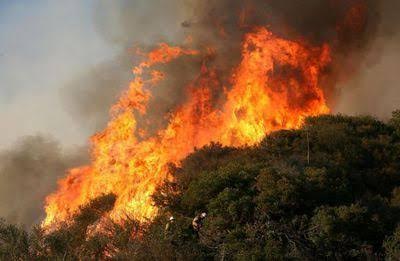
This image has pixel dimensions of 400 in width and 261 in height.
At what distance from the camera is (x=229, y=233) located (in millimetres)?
29094

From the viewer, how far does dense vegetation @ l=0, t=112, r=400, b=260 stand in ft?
84.8

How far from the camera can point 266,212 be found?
102 ft

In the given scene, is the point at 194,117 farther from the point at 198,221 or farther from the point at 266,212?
the point at 266,212

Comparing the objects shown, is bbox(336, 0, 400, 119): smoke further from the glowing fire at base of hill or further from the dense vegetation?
the dense vegetation

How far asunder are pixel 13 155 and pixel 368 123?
150 ft

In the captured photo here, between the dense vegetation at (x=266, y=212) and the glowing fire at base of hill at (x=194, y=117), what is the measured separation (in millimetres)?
2293

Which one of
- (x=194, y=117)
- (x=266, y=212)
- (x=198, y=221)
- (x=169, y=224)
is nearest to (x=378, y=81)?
(x=194, y=117)

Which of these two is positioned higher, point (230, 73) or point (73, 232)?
point (230, 73)

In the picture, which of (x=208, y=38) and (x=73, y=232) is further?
(x=208, y=38)

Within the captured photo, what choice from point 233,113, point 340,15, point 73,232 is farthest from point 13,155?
point 73,232

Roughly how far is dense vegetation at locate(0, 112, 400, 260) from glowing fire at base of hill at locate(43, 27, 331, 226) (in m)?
2.29

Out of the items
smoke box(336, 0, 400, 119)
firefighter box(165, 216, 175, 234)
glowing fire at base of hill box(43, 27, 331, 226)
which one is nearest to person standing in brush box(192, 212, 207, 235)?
firefighter box(165, 216, 175, 234)

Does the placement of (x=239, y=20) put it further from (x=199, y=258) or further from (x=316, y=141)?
(x=199, y=258)

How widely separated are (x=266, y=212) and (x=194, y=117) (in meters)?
17.9
